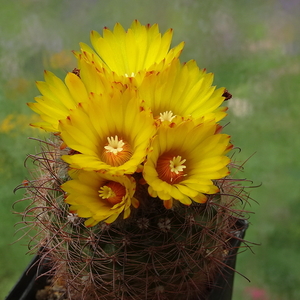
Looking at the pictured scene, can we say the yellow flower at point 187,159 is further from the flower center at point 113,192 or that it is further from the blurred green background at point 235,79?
the blurred green background at point 235,79

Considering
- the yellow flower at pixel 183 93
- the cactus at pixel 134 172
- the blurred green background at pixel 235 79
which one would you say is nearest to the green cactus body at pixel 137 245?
the cactus at pixel 134 172

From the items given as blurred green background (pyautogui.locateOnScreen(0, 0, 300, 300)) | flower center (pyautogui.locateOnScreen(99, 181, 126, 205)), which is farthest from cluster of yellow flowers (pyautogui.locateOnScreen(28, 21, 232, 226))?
blurred green background (pyautogui.locateOnScreen(0, 0, 300, 300))

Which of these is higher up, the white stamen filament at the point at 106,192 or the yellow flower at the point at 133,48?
the yellow flower at the point at 133,48

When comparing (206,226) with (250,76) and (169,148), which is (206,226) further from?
(250,76)

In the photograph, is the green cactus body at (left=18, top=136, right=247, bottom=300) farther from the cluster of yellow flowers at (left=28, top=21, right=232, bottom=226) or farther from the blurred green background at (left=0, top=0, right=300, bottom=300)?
the blurred green background at (left=0, top=0, right=300, bottom=300)

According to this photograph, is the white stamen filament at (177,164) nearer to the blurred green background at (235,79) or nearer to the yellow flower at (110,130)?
the yellow flower at (110,130)

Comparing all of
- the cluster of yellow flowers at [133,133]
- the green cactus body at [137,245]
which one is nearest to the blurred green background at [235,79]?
the green cactus body at [137,245]

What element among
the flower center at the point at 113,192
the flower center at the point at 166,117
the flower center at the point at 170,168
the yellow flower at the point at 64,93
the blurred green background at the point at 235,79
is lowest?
the blurred green background at the point at 235,79

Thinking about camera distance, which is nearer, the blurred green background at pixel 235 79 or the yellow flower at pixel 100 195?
the yellow flower at pixel 100 195
